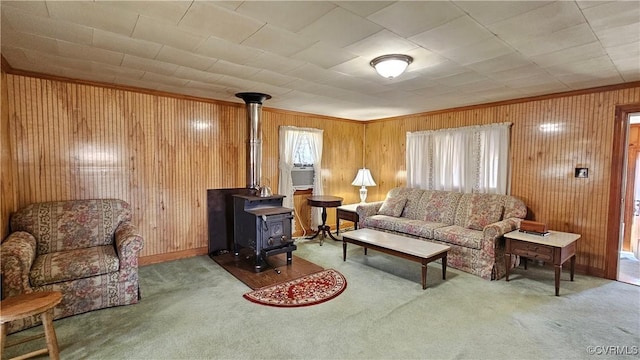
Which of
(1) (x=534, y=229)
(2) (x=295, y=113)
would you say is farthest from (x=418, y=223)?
(2) (x=295, y=113)

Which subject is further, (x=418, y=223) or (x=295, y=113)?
(x=295, y=113)

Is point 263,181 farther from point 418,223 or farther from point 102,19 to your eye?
point 102,19

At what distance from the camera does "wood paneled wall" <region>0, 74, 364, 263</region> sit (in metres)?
3.28

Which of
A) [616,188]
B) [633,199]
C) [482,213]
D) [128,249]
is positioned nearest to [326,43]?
[128,249]

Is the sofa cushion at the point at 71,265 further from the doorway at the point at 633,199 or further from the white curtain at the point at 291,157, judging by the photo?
the doorway at the point at 633,199

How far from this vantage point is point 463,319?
2666 millimetres

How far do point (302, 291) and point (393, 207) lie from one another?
247 cm

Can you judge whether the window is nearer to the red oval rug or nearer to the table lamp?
the table lamp

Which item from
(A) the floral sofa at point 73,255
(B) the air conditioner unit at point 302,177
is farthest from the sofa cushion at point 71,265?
(B) the air conditioner unit at point 302,177

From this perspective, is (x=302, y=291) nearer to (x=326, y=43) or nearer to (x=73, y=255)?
(x=73, y=255)

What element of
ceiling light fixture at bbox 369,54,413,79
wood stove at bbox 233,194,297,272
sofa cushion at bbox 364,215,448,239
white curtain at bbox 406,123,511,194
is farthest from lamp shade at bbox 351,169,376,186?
ceiling light fixture at bbox 369,54,413,79

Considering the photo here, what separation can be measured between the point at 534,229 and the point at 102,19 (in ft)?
14.9

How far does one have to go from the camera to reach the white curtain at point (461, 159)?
4.47 m

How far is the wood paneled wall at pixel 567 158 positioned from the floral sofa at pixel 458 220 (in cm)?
35
